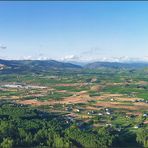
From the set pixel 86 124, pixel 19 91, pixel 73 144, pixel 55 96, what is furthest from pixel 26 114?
pixel 19 91

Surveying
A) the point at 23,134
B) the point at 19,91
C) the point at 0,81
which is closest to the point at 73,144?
the point at 23,134

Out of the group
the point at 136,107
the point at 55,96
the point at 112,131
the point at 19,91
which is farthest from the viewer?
the point at 19,91

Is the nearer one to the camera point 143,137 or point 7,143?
point 7,143

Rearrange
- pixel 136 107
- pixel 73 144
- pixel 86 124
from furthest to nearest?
pixel 136 107 < pixel 86 124 < pixel 73 144

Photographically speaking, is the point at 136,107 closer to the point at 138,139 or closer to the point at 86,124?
the point at 86,124

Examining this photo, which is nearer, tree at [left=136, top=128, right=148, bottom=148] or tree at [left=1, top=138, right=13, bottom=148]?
tree at [left=1, top=138, right=13, bottom=148]

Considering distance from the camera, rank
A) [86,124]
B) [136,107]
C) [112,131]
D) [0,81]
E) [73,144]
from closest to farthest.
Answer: [73,144] < [112,131] < [86,124] < [136,107] < [0,81]

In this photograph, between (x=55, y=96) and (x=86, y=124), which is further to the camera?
(x=55, y=96)

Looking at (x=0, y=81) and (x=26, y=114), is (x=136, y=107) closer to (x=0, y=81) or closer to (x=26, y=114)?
(x=26, y=114)

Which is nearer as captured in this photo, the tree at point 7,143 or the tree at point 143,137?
the tree at point 7,143
